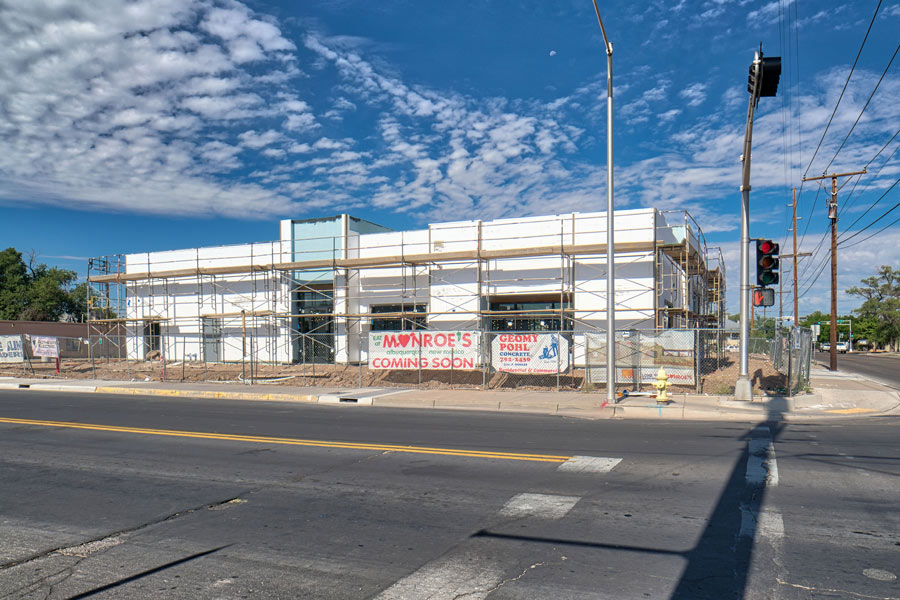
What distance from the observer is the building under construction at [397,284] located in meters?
24.2

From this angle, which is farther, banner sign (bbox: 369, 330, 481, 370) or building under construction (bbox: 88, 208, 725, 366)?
building under construction (bbox: 88, 208, 725, 366)

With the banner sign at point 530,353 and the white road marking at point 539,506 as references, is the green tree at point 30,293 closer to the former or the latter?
the banner sign at point 530,353

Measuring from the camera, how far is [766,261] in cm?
1475

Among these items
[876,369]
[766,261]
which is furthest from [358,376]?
[876,369]

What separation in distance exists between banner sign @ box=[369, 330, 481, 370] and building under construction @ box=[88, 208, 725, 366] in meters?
0.64

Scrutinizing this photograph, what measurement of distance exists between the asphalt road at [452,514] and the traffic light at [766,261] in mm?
4388

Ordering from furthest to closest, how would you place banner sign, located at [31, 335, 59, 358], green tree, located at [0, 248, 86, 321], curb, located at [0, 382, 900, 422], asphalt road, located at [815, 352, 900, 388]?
green tree, located at [0, 248, 86, 321]
banner sign, located at [31, 335, 59, 358]
asphalt road, located at [815, 352, 900, 388]
curb, located at [0, 382, 900, 422]

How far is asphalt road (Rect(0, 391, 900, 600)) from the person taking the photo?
4527 millimetres

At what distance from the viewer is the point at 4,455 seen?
9578mm

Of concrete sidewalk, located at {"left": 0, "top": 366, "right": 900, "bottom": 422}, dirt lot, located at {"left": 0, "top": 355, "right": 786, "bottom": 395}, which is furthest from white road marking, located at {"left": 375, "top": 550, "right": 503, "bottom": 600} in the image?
dirt lot, located at {"left": 0, "top": 355, "right": 786, "bottom": 395}

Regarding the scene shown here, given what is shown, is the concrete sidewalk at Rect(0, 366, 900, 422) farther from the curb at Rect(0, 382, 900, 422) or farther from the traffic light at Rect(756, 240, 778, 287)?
→ the traffic light at Rect(756, 240, 778, 287)

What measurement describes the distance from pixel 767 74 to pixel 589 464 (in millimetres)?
9453

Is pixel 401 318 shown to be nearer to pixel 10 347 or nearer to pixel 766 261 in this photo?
pixel 766 261

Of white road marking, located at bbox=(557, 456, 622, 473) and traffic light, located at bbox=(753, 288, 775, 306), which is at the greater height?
traffic light, located at bbox=(753, 288, 775, 306)
